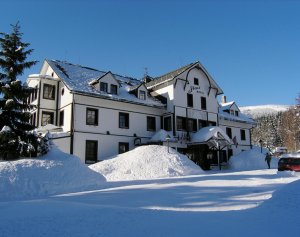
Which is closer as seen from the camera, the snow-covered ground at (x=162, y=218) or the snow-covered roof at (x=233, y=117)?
the snow-covered ground at (x=162, y=218)

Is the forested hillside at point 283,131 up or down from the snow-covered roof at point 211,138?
up

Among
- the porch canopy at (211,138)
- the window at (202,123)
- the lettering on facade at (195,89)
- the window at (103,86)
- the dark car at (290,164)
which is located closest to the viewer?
the dark car at (290,164)

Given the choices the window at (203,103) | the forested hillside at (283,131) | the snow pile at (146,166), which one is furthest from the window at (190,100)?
the forested hillside at (283,131)

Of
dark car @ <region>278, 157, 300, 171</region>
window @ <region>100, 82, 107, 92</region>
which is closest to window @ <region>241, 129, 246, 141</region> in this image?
dark car @ <region>278, 157, 300, 171</region>

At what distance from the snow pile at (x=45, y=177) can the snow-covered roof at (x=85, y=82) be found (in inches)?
387

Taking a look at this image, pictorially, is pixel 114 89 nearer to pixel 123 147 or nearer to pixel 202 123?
pixel 123 147

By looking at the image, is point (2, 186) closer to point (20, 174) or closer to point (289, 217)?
point (20, 174)

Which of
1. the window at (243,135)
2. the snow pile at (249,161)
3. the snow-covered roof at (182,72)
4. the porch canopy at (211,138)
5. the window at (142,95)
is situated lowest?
the snow pile at (249,161)

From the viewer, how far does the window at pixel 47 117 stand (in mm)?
29922

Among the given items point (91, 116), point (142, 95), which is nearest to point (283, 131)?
point (142, 95)

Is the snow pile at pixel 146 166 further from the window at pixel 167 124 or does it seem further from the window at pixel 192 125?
the window at pixel 192 125

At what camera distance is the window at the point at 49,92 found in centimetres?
3019

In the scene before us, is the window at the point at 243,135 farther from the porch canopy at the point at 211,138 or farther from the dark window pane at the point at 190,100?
the dark window pane at the point at 190,100

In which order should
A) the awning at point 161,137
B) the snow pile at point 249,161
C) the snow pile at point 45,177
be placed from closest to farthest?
1. the snow pile at point 45,177
2. the awning at point 161,137
3. the snow pile at point 249,161
